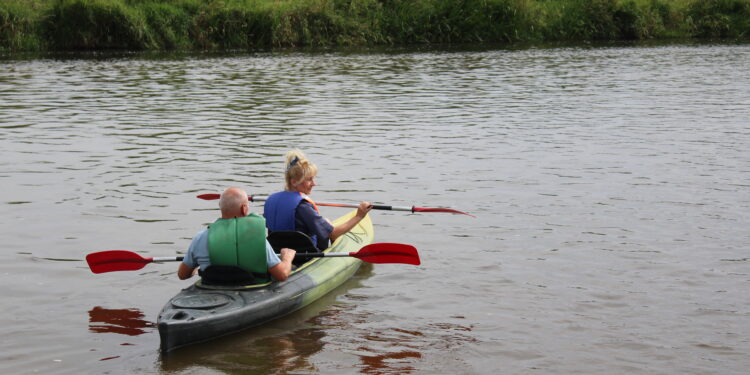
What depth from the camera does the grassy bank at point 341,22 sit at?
32969mm

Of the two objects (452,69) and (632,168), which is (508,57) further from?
(632,168)

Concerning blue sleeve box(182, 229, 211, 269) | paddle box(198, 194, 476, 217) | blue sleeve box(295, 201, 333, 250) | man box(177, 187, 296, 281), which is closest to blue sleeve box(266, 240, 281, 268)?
man box(177, 187, 296, 281)

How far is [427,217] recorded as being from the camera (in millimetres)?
10398

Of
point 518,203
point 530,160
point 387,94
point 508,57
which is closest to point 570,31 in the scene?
point 508,57

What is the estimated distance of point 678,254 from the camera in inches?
339

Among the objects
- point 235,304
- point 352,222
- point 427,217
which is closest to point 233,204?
point 235,304

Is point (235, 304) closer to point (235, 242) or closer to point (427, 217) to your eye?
point (235, 242)

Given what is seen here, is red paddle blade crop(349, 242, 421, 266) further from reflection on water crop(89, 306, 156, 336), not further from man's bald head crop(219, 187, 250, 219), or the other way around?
reflection on water crop(89, 306, 156, 336)

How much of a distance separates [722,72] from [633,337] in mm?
19847

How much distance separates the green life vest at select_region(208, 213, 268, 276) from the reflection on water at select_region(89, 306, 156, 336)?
727 mm

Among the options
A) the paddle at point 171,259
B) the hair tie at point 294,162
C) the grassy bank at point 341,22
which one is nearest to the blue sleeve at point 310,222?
the paddle at point 171,259

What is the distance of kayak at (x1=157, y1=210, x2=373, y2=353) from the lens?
6.32 metres

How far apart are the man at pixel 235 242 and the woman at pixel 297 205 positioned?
717 millimetres

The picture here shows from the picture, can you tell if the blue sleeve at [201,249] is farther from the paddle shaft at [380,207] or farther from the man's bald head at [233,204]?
the paddle shaft at [380,207]
